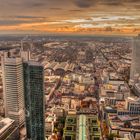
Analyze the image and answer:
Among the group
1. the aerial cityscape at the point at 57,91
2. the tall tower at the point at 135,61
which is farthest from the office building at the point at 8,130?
the tall tower at the point at 135,61

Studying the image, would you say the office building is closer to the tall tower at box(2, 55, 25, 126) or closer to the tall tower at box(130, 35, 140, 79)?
the tall tower at box(2, 55, 25, 126)

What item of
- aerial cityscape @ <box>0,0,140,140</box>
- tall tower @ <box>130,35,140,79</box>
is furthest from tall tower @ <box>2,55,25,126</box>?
tall tower @ <box>130,35,140,79</box>

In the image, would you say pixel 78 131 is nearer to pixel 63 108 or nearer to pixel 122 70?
pixel 63 108

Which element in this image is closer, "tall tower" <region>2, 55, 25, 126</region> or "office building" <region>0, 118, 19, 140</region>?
"office building" <region>0, 118, 19, 140</region>

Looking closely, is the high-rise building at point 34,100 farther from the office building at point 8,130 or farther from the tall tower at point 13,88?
the tall tower at point 13,88

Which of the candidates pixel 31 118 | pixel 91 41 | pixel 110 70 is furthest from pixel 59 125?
pixel 110 70

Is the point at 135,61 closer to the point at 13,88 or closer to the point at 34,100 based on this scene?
the point at 13,88
